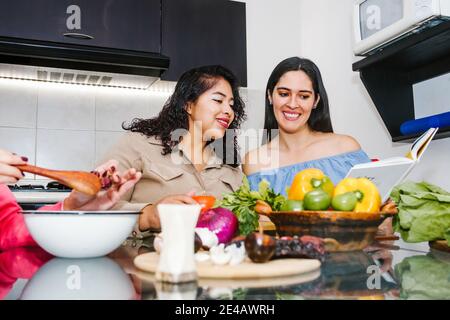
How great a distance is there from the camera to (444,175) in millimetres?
2068

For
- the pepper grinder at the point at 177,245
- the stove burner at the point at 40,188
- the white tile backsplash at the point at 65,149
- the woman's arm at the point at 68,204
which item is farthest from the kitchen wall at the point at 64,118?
the pepper grinder at the point at 177,245

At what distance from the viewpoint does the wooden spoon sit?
2.42 feet

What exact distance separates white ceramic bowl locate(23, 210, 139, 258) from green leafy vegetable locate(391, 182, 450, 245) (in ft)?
1.86

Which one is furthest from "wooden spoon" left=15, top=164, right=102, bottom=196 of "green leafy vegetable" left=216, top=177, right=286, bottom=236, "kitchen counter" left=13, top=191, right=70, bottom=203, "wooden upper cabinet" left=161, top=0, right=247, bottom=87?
"wooden upper cabinet" left=161, top=0, right=247, bottom=87

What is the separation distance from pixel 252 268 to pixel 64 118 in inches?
100

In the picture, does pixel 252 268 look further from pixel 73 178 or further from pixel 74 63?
pixel 74 63

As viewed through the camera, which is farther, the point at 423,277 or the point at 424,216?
the point at 424,216

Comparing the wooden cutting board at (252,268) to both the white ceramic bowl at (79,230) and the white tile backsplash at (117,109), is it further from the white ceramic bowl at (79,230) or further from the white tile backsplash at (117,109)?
the white tile backsplash at (117,109)

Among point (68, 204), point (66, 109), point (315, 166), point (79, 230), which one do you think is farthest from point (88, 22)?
→ point (79, 230)

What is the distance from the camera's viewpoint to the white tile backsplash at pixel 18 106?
8.97 ft

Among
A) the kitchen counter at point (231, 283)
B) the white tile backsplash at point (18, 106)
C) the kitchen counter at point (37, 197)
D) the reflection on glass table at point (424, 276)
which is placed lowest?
the reflection on glass table at point (424, 276)

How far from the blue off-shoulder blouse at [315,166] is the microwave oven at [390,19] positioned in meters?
0.51

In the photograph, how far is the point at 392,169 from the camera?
3.30ft
